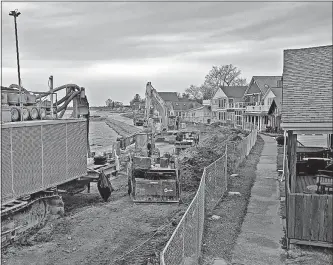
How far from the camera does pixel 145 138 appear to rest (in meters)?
19.0

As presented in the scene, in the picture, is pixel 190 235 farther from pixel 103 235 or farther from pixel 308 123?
pixel 103 235

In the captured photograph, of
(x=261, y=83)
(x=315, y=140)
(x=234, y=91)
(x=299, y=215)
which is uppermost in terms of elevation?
(x=261, y=83)

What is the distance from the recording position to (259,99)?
61.1m

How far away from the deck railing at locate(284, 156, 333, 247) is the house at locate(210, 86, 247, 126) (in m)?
56.1

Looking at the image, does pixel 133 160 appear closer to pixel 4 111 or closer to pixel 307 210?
pixel 4 111

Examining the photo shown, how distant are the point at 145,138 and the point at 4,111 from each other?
863 centimetres

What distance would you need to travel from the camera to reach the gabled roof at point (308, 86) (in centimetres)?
912

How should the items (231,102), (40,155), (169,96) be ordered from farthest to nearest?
1. (169,96)
2. (231,102)
3. (40,155)

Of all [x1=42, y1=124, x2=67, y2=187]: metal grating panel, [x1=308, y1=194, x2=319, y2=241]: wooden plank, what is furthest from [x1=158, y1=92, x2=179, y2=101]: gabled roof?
[x1=308, y1=194, x2=319, y2=241]: wooden plank

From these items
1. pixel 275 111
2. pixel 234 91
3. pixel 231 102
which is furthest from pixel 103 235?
pixel 234 91

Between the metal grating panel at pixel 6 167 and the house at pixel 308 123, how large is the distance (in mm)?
7100

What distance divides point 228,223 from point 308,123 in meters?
3.69

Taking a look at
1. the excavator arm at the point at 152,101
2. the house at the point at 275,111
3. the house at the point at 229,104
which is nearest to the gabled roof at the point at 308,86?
the excavator arm at the point at 152,101

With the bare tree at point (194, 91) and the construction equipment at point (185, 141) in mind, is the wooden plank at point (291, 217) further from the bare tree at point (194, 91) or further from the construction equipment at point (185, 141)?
the bare tree at point (194, 91)
